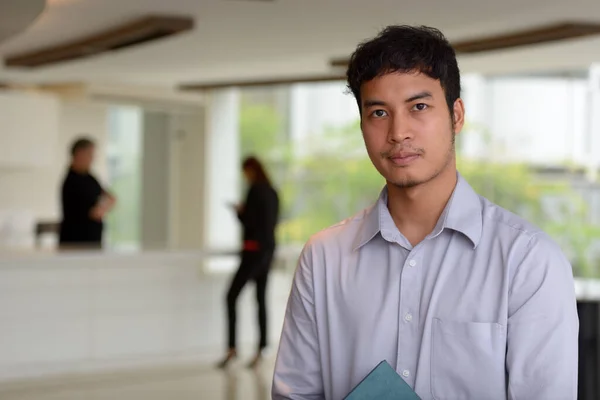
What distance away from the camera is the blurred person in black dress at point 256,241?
27.7 feet

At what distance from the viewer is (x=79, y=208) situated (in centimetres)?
859

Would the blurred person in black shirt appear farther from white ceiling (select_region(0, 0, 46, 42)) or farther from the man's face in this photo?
the man's face

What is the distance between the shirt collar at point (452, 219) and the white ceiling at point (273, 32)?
461cm

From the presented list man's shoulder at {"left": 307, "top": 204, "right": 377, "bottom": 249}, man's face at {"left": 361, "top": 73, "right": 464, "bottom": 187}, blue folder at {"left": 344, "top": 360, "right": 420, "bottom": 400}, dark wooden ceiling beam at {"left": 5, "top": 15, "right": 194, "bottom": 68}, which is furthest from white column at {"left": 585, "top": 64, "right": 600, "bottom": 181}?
blue folder at {"left": 344, "top": 360, "right": 420, "bottom": 400}

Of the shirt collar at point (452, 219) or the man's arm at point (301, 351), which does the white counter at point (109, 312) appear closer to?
the man's arm at point (301, 351)

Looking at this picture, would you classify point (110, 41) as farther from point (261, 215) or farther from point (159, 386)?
point (159, 386)

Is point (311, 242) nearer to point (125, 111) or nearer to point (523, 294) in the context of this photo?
point (523, 294)

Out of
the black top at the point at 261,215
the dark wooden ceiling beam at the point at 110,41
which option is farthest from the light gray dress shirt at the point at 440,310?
the black top at the point at 261,215

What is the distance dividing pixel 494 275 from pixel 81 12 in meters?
5.84

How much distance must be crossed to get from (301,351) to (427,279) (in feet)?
0.98

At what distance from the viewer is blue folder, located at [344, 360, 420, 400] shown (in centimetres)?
168

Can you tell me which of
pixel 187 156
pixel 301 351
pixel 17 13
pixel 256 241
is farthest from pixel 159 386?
pixel 187 156

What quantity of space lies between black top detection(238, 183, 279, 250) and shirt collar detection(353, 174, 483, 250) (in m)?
6.47

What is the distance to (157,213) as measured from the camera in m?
15.1
